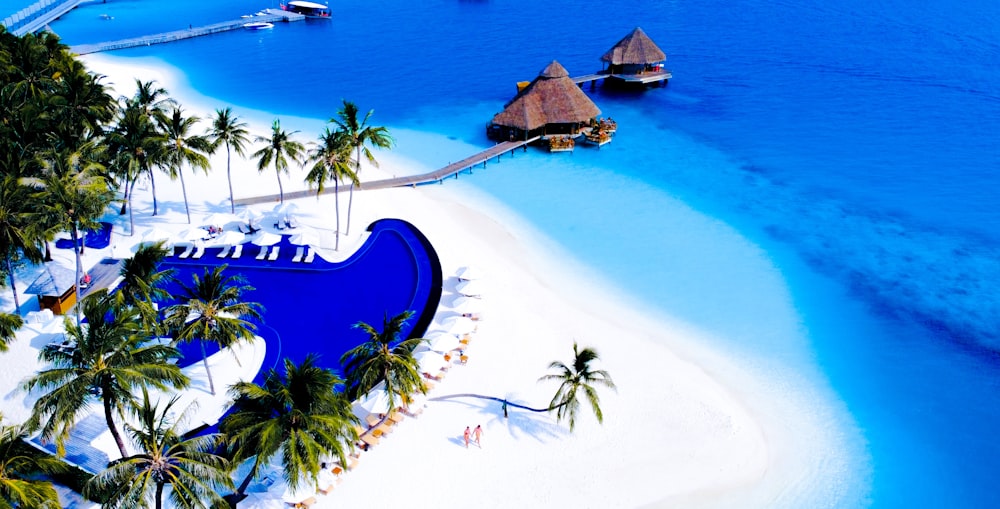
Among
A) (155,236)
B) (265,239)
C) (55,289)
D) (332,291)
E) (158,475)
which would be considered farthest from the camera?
(265,239)

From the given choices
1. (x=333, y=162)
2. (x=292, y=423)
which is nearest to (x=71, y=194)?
(x=333, y=162)

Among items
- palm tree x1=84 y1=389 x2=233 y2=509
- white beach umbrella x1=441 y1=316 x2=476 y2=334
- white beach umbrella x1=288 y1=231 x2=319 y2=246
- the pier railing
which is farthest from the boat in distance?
palm tree x1=84 y1=389 x2=233 y2=509

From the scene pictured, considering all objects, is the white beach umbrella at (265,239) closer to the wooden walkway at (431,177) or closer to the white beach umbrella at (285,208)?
the white beach umbrella at (285,208)

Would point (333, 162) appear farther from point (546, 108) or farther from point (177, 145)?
point (546, 108)

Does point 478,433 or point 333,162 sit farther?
point 333,162

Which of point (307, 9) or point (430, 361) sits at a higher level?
point (307, 9)

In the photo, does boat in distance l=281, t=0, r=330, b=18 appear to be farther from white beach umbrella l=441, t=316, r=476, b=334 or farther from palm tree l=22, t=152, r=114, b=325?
white beach umbrella l=441, t=316, r=476, b=334

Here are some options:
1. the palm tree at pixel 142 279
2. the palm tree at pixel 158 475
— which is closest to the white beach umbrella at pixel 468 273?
the palm tree at pixel 142 279
